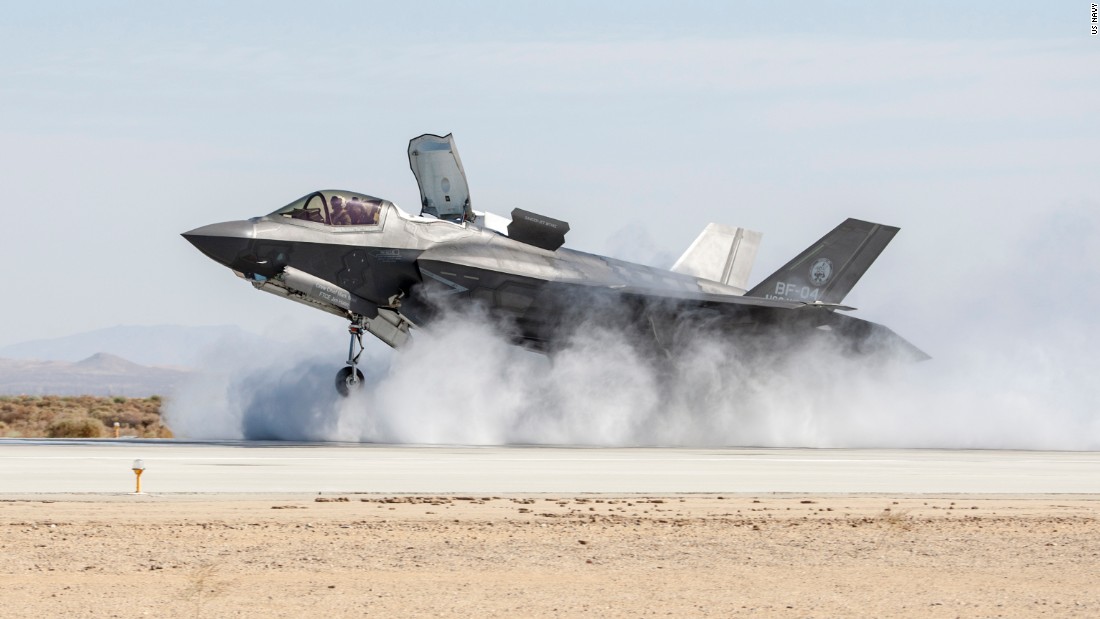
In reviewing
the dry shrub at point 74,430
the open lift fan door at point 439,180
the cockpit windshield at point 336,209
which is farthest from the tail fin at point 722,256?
the dry shrub at point 74,430

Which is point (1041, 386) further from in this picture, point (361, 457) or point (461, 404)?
point (361, 457)

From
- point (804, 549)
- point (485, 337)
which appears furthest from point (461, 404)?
point (804, 549)

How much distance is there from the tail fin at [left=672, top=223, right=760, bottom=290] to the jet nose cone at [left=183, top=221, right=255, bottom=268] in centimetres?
1266

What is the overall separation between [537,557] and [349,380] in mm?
14921

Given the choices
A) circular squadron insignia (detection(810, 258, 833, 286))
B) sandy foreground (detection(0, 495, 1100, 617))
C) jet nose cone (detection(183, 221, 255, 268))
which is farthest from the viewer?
circular squadron insignia (detection(810, 258, 833, 286))

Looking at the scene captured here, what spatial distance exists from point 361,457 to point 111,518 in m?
8.11

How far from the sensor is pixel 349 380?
1009 inches

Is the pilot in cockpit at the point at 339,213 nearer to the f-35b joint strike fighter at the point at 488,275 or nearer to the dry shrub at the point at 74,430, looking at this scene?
the f-35b joint strike fighter at the point at 488,275

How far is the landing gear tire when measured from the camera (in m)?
25.6

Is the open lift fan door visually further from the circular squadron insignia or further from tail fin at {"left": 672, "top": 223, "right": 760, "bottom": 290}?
the circular squadron insignia

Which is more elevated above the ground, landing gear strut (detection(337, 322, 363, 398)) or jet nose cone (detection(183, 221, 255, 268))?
jet nose cone (detection(183, 221, 255, 268))

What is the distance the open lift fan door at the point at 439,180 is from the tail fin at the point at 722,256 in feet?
23.6

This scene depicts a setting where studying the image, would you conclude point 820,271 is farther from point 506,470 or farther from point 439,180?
point 506,470

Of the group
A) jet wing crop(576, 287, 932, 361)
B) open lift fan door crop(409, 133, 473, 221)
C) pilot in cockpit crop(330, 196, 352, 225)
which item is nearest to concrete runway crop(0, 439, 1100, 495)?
jet wing crop(576, 287, 932, 361)
